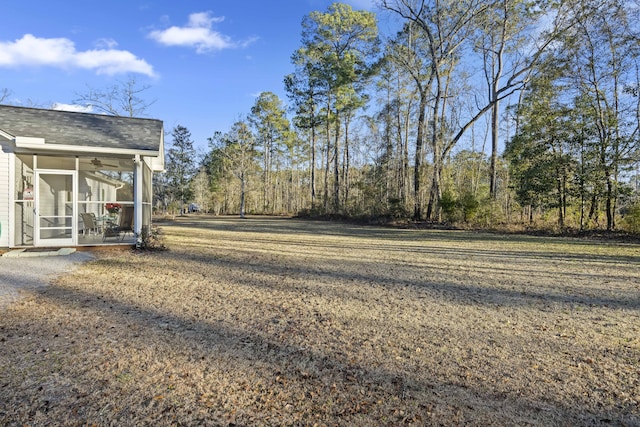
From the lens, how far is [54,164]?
363 inches

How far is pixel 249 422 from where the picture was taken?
201cm

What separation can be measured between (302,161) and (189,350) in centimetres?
3697

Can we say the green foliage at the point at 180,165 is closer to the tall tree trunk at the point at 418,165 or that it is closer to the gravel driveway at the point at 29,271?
the tall tree trunk at the point at 418,165

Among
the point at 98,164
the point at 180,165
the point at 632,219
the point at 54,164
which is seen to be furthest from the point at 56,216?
the point at 180,165

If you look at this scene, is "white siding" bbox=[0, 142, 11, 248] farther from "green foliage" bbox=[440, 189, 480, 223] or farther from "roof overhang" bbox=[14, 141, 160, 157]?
"green foliage" bbox=[440, 189, 480, 223]

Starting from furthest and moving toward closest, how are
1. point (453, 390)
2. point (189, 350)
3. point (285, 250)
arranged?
point (285, 250) → point (189, 350) → point (453, 390)

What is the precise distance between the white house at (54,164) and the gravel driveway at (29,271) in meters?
1.35

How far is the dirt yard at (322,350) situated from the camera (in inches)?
84.3

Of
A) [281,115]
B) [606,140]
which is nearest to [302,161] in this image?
[281,115]

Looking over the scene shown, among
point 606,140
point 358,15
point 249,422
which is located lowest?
point 249,422

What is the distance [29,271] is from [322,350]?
6186 mm

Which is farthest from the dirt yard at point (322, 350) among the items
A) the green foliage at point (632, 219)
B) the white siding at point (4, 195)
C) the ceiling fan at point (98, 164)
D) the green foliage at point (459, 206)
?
the green foliage at point (459, 206)

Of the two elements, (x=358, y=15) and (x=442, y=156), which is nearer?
(x=442, y=156)

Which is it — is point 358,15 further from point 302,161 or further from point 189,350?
point 189,350
